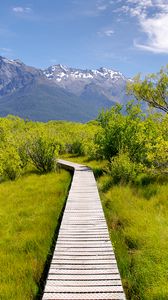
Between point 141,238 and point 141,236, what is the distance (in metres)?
0.07

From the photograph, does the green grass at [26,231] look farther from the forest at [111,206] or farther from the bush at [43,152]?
the bush at [43,152]

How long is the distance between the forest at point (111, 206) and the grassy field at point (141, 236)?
22 millimetres

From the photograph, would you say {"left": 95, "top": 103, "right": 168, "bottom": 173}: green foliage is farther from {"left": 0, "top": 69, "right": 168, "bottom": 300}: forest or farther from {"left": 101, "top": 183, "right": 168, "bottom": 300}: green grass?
{"left": 101, "top": 183, "right": 168, "bottom": 300}: green grass

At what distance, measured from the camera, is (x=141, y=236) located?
9539 mm

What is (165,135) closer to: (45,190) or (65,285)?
(45,190)

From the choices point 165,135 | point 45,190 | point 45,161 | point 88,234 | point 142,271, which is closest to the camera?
point 142,271

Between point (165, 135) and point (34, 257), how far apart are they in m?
10.8

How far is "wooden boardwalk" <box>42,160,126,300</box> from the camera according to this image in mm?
6512

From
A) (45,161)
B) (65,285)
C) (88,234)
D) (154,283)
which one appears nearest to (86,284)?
(65,285)

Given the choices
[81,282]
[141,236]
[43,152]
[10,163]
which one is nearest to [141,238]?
[141,236]

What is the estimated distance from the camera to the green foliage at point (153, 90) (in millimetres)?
25797

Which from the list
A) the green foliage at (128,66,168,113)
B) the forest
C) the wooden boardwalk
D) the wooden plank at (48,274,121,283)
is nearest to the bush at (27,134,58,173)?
the forest

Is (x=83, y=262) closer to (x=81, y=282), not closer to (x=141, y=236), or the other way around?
(x=81, y=282)

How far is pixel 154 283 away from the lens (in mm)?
7156
